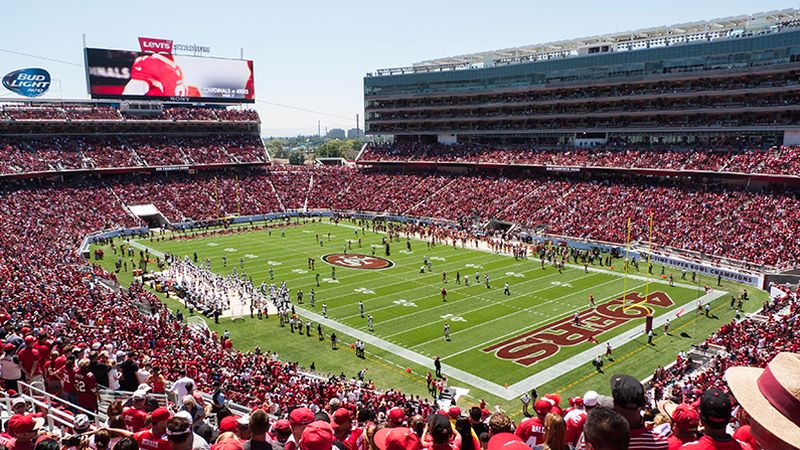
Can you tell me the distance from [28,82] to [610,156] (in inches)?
2304

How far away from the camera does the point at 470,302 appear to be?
101 ft

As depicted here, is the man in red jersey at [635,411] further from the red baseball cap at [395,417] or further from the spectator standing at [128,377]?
the spectator standing at [128,377]

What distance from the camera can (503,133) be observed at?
219 ft

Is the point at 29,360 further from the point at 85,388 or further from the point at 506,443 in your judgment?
the point at 506,443

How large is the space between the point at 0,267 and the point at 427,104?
5554 cm

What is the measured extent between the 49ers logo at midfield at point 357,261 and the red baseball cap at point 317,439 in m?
33.3

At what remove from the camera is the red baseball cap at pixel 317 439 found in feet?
16.2

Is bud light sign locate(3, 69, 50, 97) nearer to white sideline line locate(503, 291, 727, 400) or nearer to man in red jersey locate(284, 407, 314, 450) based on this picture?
white sideline line locate(503, 291, 727, 400)

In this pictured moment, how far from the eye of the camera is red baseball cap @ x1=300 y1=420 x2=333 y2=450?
4.94 meters

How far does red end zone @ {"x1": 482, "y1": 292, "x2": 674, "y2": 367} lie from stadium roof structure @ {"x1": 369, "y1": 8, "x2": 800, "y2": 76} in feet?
98.7

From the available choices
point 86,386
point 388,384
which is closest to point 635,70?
point 388,384

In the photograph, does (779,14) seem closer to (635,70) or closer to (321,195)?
(635,70)

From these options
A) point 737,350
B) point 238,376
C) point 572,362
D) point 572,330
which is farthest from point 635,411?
point 572,330

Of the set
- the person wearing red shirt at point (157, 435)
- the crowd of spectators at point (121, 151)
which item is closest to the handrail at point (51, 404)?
the person wearing red shirt at point (157, 435)
